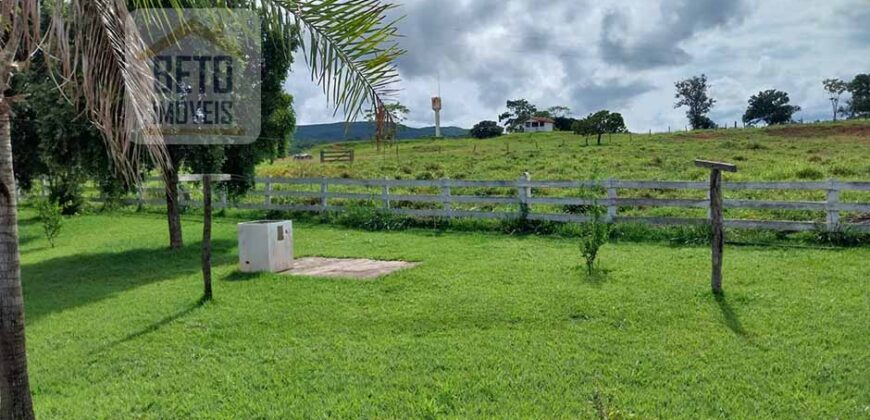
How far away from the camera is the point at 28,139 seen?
12.5m

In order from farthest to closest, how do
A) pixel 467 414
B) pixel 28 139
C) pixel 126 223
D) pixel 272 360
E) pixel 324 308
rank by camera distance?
pixel 126 223
pixel 28 139
pixel 324 308
pixel 272 360
pixel 467 414

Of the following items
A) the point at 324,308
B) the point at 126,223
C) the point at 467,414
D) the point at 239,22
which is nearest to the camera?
the point at 239,22

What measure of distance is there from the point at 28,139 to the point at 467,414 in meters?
13.0

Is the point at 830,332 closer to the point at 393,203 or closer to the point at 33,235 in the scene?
the point at 393,203

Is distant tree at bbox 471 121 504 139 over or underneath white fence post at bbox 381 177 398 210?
over

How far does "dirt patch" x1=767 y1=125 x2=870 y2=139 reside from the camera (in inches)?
1390

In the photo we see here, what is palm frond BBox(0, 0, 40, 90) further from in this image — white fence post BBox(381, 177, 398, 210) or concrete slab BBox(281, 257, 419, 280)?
white fence post BBox(381, 177, 398, 210)

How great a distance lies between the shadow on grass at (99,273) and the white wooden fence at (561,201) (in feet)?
3.83

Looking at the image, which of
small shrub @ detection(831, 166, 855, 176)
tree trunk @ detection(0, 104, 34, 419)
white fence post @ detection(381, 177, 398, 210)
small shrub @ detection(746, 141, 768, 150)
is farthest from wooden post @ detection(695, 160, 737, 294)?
small shrub @ detection(746, 141, 768, 150)

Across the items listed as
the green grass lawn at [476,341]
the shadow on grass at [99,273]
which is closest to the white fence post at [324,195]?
the shadow on grass at [99,273]

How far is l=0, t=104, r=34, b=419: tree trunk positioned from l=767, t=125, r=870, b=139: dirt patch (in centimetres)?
4032

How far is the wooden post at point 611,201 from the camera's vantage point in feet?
31.9

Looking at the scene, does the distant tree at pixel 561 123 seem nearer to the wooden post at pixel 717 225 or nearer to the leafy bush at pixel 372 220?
the leafy bush at pixel 372 220

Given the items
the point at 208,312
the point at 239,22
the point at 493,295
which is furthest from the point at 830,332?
the point at 208,312
